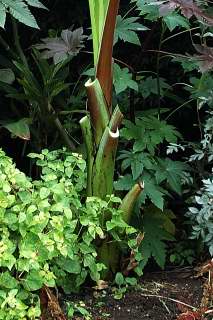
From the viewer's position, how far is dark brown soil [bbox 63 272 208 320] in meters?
2.39

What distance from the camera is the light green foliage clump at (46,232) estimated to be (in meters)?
1.98

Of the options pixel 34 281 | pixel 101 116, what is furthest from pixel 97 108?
pixel 34 281

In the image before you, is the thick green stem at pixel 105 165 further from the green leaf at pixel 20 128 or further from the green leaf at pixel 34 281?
the green leaf at pixel 34 281

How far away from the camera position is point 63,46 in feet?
8.73

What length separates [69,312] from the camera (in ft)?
7.50

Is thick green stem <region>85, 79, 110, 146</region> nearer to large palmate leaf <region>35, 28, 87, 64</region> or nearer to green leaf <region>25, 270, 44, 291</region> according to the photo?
large palmate leaf <region>35, 28, 87, 64</region>

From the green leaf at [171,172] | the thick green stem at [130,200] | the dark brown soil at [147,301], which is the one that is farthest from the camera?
the green leaf at [171,172]

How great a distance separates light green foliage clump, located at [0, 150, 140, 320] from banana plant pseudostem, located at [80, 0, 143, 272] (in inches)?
2.5

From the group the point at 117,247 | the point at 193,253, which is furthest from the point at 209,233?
the point at 117,247

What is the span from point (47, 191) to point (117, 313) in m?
0.60

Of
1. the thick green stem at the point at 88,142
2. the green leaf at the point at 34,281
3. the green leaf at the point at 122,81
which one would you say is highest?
the green leaf at the point at 122,81

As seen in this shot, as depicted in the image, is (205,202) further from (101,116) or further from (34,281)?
(34,281)

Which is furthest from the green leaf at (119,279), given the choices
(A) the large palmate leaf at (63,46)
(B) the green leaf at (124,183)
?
(A) the large palmate leaf at (63,46)

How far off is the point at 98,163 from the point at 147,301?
578 millimetres
